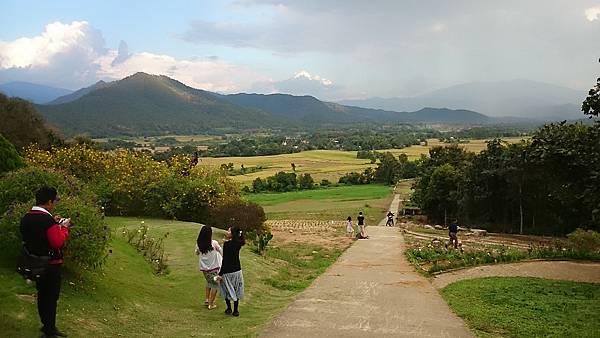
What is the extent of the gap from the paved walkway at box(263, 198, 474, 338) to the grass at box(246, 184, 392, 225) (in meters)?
30.6

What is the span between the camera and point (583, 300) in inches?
464

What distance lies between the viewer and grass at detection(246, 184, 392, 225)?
49.8m

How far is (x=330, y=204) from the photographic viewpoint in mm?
60375

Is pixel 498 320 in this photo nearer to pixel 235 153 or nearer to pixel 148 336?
pixel 148 336

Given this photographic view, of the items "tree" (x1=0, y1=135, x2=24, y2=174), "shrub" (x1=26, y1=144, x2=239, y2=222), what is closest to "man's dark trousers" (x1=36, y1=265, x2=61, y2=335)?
"tree" (x1=0, y1=135, x2=24, y2=174)

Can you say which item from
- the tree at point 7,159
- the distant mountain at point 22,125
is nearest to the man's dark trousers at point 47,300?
the tree at point 7,159

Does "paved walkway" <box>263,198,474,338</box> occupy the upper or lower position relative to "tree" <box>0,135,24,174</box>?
lower

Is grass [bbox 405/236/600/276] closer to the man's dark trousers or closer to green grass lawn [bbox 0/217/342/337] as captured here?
green grass lawn [bbox 0/217/342/337]

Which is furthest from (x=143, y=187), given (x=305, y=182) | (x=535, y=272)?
(x=305, y=182)

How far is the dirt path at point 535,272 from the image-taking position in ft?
49.2

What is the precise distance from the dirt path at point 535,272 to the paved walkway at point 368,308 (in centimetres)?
105

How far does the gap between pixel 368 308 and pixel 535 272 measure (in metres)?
7.77

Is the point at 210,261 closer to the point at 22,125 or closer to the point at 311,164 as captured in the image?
the point at 22,125

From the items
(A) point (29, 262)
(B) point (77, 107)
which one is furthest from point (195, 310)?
(B) point (77, 107)
